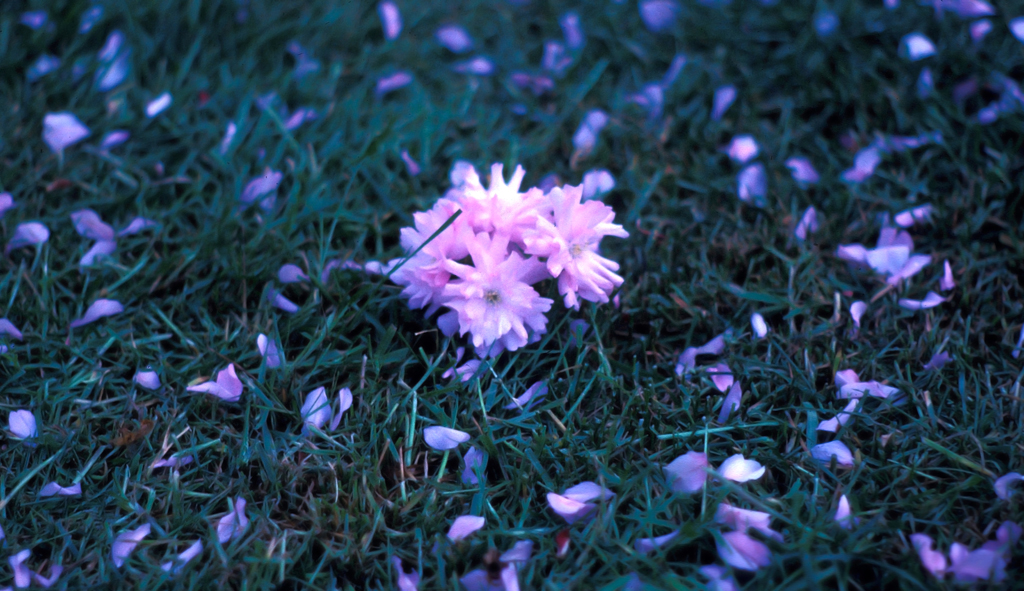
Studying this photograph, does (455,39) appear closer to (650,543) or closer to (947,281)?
(947,281)

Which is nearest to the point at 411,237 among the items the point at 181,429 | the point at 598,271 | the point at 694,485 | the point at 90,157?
the point at 598,271

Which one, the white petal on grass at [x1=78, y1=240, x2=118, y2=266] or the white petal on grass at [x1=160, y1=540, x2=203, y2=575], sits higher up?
the white petal on grass at [x1=78, y1=240, x2=118, y2=266]

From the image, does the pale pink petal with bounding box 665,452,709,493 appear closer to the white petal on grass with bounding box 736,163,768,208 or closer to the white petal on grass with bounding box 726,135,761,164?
the white petal on grass with bounding box 736,163,768,208

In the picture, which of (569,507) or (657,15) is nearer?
(569,507)

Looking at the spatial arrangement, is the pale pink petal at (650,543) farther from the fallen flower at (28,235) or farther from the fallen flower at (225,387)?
the fallen flower at (28,235)

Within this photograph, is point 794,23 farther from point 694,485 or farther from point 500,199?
point 694,485

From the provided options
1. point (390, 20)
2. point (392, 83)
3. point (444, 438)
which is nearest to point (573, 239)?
point (444, 438)

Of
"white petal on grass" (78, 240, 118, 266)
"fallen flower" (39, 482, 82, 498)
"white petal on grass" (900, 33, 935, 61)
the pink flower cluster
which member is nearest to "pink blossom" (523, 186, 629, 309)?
the pink flower cluster

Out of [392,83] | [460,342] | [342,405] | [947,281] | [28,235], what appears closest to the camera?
[342,405]
